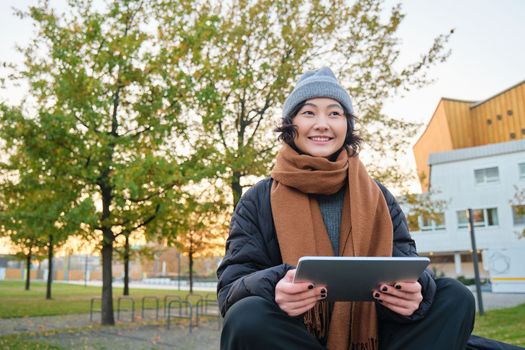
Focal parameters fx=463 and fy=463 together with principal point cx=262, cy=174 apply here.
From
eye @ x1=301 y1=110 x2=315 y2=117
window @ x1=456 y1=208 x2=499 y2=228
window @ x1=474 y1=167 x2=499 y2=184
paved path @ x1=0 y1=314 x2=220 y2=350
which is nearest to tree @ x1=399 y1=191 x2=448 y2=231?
paved path @ x1=0 y1=314 x2=220 y2=350

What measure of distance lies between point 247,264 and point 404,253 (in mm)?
804

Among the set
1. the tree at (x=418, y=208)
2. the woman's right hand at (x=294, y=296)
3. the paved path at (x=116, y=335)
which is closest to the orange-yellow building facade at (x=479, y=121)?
the tree at (x=418, y=208)

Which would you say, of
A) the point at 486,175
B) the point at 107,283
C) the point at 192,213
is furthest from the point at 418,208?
the point at 486,175

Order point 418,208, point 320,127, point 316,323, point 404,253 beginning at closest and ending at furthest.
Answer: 1. point 316,323
2. point 404,253
3. point 320,127
4. point 418,208

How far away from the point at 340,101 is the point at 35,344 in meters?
8.32

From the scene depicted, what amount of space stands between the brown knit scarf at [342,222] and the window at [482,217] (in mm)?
38436

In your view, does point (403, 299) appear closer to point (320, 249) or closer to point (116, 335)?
point (320, 249)

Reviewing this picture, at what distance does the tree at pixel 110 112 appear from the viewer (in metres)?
10.6

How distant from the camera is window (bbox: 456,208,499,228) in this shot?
36.5 metres

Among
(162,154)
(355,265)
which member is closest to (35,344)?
(162,154)

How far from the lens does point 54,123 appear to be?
1038cm

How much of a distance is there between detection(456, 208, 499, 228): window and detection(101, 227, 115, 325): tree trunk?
104ft

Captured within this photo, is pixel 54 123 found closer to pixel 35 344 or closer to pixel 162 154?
pixel 162 154

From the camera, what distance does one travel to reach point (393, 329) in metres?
1.96
